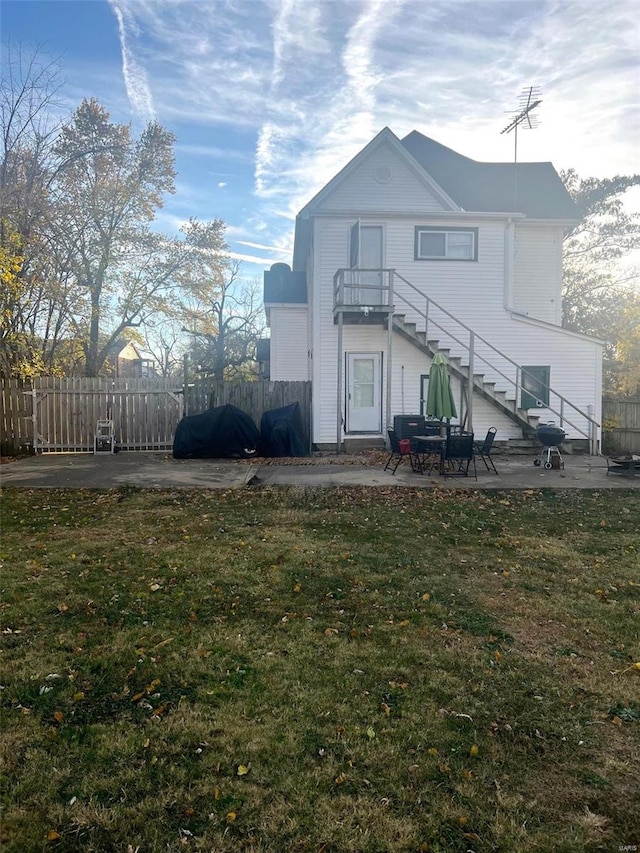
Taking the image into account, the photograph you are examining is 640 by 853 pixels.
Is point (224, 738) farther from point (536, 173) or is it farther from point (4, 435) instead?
point (536, 173)

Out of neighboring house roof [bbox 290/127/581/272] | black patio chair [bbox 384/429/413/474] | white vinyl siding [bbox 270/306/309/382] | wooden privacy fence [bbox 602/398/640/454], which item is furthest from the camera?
white vinyl siding [bbox 270/306/309/382]

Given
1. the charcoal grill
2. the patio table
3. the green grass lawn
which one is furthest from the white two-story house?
the green grass lawn

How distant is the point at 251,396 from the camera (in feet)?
50.0

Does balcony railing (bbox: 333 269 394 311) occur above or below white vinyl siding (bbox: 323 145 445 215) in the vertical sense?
below

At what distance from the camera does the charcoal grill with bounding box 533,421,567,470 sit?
11.8 metres

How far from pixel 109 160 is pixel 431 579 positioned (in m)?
23.2

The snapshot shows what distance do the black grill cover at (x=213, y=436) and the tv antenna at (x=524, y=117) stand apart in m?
11.8

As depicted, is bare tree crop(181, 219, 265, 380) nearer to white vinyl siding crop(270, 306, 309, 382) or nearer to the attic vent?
white vinyl siding crop(270, 306, 309, 382)

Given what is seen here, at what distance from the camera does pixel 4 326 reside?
14844 mm

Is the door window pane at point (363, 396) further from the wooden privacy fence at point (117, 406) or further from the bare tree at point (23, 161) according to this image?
the bare tree at point (23, 161)

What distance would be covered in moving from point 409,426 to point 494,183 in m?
10.9

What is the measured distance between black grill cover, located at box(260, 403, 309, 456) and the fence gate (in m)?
2.71

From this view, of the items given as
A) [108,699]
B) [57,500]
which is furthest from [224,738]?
[57,500]

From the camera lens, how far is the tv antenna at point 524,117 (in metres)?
16.4
